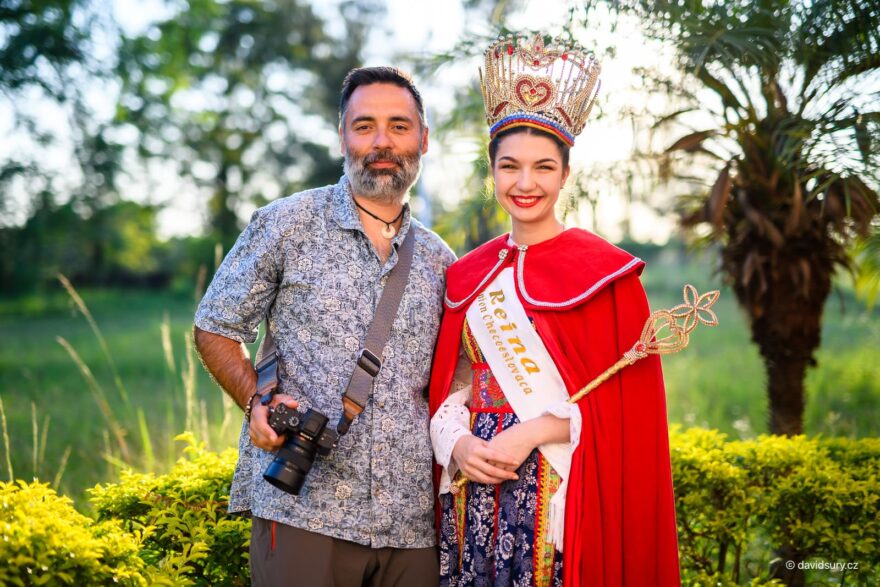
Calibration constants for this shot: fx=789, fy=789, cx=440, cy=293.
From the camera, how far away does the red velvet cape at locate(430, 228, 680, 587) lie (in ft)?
8.61

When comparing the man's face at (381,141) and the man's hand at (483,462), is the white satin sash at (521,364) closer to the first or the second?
the man's hand at (483,462)

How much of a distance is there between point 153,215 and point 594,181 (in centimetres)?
2381

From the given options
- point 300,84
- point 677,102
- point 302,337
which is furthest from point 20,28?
point 300,84

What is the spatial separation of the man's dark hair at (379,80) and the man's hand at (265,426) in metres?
1.14

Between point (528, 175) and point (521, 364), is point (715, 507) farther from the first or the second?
point (528, 175)

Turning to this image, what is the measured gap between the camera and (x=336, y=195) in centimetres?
296

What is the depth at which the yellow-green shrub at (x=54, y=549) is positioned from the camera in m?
2.10

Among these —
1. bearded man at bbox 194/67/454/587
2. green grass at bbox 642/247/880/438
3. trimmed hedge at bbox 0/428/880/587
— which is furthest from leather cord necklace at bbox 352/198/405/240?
green grass at bbox 642/247/880/438

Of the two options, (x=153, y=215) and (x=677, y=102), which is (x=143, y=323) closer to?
(x=153, y=215)

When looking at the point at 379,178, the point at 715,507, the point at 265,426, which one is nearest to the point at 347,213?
the point at 379,178

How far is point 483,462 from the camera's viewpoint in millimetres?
2650

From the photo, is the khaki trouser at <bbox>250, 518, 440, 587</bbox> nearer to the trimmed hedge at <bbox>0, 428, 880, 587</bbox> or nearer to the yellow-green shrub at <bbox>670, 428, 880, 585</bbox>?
the trimmed hedge at <bbox>0, 428, 880, 587</bbox>

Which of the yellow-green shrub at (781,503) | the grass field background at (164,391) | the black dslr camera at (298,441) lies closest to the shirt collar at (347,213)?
the black dslr camera at (298,441)

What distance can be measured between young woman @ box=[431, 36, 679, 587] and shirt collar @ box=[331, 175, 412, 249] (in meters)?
0.31
